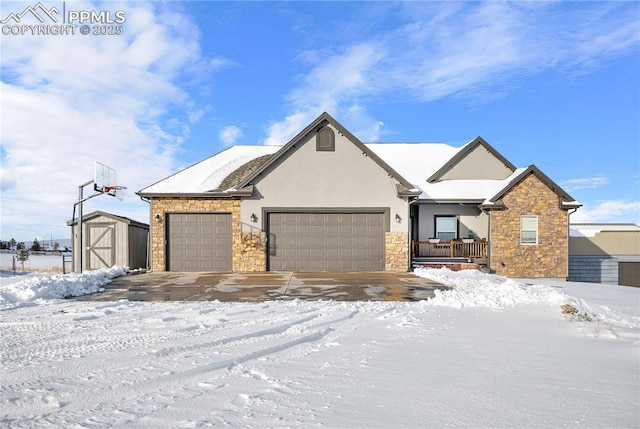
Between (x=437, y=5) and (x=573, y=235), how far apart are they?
1509 cm

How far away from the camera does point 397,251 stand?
610 inches

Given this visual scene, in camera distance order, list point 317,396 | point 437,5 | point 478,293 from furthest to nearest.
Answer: point 437,5, point 478,293, point 317,396

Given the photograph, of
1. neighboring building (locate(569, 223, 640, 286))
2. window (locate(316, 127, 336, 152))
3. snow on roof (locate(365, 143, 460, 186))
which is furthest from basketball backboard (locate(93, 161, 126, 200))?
neighboring building (locate(569, 223, 640, 286))

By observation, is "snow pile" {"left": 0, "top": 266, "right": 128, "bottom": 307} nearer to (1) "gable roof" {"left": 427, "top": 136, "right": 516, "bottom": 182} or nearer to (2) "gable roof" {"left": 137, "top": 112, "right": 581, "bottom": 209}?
(2) "gable roof" {"left": 137, "top": 112, "right": 581, "bottom": 209}

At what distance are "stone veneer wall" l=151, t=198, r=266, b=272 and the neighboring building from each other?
49.2 feet

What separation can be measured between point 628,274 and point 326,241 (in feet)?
53.0

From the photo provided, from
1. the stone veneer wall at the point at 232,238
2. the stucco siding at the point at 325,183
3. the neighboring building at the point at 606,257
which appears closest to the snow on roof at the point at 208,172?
the stone veneer wall at the point at 232,238

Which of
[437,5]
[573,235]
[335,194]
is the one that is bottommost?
[573,235]

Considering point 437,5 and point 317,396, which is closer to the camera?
point 317,396

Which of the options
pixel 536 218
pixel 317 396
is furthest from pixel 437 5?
pixel 317 396

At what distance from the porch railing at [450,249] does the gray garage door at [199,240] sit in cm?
831

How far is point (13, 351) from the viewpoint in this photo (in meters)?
4.46

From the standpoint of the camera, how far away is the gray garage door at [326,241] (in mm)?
15555

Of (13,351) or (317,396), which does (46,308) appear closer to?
(13,351)
